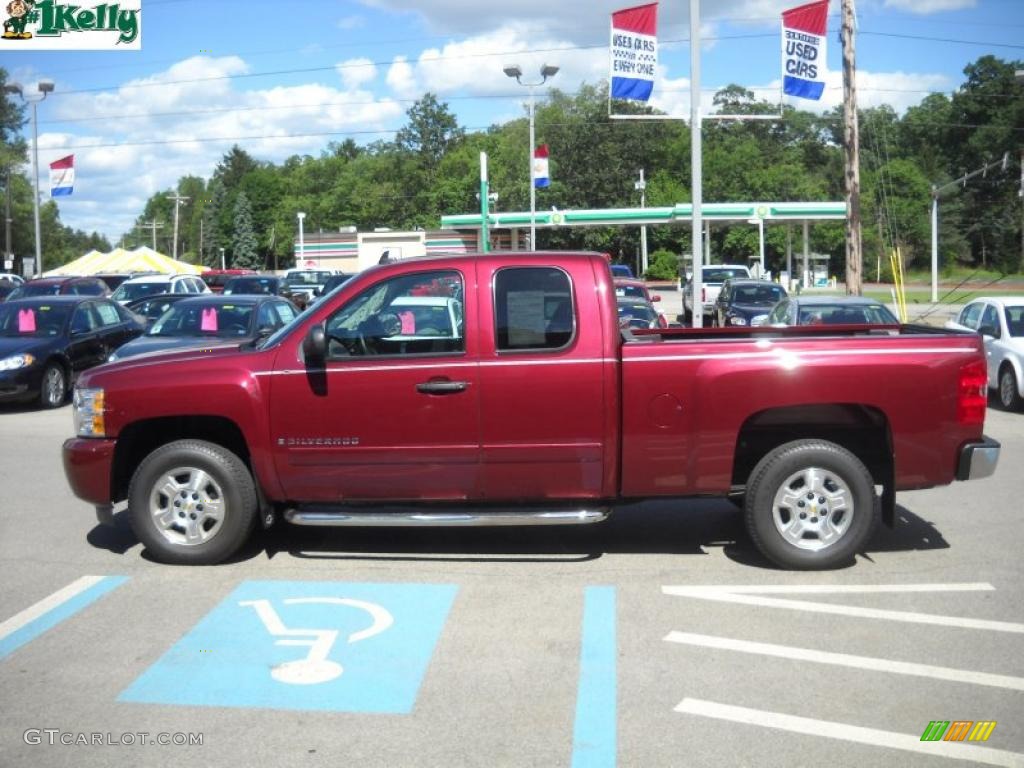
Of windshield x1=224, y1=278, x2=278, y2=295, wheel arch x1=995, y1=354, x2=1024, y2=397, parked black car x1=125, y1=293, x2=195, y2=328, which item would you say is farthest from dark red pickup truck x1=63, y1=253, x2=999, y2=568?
windshield x1=224, y1=278, x2=278, y2=295

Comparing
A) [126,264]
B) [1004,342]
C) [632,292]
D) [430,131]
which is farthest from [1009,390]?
[430,131]

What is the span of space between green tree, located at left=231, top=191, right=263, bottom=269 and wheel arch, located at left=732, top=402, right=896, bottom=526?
4749 inches

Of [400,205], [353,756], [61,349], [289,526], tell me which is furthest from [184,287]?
[400,205]

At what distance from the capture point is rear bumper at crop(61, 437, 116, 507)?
23.6 feet

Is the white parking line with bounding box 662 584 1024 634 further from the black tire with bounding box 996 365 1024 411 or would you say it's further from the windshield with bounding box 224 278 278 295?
the windshield with bounding box 224 278 278 295

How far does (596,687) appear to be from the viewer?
16.9ft

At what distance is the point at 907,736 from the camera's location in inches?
182

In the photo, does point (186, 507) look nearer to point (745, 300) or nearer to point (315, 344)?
point (315, 344)

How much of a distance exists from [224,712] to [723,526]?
4.59 metres

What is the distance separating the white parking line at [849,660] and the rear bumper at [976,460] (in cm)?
191

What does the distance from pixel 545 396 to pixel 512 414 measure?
24cm

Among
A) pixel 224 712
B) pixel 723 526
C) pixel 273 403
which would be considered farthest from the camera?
pixel 723 526

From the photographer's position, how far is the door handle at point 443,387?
684 centimetres

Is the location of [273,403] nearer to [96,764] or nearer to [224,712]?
[224,712]
